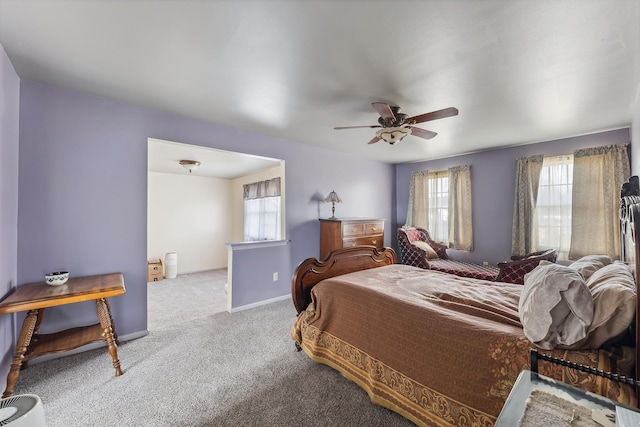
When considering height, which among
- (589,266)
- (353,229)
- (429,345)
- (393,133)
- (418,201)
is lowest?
(429,345)

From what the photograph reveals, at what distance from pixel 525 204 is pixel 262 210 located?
4.89 metres

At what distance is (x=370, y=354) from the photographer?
1.78 meters

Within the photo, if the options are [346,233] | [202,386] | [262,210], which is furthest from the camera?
[262,210]

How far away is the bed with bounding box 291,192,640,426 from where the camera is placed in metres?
1.22

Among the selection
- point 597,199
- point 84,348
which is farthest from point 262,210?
point 597,199

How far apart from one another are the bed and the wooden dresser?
1.40 metres

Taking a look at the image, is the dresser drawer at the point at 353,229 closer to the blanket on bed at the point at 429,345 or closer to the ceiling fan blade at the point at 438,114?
the blanket on bed at the point at 429,345

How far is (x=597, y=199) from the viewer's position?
130 inches

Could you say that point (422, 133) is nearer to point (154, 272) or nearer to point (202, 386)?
point (202, 386)

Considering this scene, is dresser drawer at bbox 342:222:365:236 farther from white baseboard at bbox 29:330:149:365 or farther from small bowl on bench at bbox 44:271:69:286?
small bowl on bench at bbox 44:271:69:286

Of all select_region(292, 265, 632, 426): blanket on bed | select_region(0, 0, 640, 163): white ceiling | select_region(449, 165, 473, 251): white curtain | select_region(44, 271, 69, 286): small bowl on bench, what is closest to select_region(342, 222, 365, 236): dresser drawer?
select_region(292, 265, 632, 426): blanket on bed

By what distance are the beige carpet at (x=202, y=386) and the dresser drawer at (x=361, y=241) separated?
163 cm

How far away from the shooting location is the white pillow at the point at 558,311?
1.17 m

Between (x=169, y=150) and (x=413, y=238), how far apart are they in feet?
14.6
